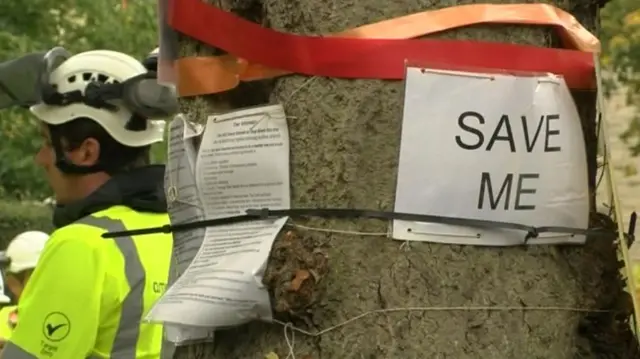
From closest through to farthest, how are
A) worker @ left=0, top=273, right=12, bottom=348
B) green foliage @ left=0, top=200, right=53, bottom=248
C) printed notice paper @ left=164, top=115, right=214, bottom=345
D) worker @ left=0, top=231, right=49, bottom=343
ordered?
1. printed notice paper @ left=164, top=115, right=214, bottom=345
2. worker @ left=0, top=273, right=12, bottom=348
3. worker @ left=0, top=231, right=49, bottom=343
4. green foliage @ left=0, top=200, right=53, bottom=248

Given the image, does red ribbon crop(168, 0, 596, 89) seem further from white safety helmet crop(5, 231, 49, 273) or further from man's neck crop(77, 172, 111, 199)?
white safety helmet crop(5, 231, 49, 273)

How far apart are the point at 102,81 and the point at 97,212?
2.30ft

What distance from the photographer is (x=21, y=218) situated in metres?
15.1

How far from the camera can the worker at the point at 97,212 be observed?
433cm

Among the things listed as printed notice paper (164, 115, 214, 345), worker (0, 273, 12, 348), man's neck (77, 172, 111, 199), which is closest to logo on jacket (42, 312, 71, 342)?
man's neck (77, 172, 111, 199)

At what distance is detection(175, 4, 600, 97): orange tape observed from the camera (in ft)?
8.09

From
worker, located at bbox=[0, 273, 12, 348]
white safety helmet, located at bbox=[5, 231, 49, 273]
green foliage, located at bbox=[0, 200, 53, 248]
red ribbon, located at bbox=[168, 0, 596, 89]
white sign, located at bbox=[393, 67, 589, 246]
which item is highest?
red ribbon, located at bbox=[168, 0, 596, 89]

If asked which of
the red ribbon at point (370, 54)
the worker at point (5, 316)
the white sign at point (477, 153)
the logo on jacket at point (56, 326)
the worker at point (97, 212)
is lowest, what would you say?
the worker at point (5, 316)

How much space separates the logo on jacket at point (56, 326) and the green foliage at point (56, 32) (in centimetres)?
871

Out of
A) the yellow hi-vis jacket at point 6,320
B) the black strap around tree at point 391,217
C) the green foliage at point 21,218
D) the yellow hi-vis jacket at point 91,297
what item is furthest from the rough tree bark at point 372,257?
the green foliage at point 21,218

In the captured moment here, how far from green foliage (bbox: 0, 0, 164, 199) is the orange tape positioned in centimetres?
1040

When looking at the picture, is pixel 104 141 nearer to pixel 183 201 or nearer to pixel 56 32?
pixel 183 201

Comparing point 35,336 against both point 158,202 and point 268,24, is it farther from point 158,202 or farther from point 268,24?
point 268,24

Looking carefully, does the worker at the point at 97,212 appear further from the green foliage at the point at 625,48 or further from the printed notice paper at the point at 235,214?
the green foliage at the point at 625,48
